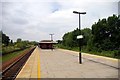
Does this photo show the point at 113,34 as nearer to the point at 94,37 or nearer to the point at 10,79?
the point at 94,37

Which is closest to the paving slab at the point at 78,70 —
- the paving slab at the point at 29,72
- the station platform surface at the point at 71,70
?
the station platform surface at the point at 71,70

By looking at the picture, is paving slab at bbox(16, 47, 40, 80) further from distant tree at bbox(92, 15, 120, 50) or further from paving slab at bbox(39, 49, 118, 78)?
distant tree at bbox(92, 15, 120, 50)

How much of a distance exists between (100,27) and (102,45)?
31.6 ft

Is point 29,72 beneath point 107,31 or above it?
beneath

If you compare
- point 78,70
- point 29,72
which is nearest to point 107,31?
point 78,70

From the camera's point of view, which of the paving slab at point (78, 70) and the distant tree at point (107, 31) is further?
the distant tree at point (107, 31)

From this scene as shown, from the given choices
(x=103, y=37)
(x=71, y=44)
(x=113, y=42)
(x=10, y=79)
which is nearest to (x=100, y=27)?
(x=103, y=37)

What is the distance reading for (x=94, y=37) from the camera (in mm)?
68250

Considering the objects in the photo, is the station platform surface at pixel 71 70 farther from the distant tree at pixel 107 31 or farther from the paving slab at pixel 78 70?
the distant tree at pixel 107 31

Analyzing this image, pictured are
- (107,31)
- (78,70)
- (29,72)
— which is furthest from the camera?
(107,31)

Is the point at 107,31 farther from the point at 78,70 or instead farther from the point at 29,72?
the point at 29,72

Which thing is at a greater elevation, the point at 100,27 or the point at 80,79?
the point at 100,27

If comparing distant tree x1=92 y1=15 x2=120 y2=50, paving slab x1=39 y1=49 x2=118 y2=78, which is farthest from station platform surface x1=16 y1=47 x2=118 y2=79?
distant tree x1=92 y1=15 x2=120 y2=50

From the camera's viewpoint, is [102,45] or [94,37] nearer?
[102,45]
